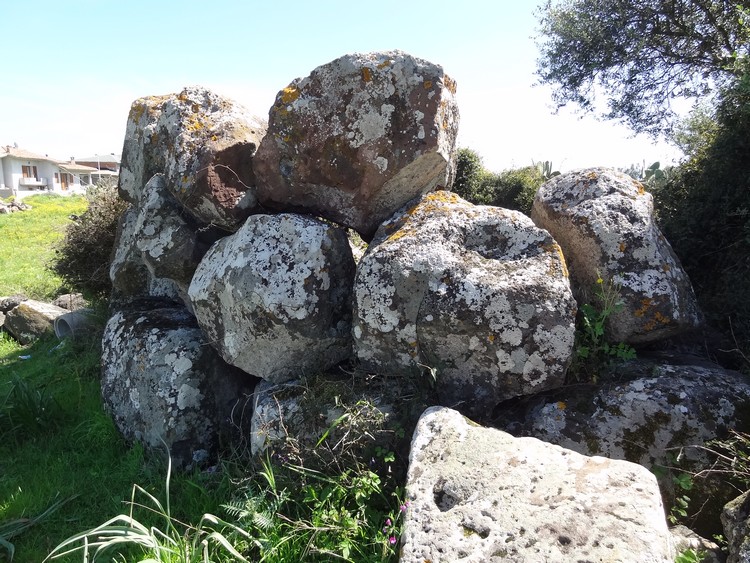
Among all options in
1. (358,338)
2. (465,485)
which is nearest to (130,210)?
(358,338)

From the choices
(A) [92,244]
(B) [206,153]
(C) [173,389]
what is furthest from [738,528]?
(A) [92,244]

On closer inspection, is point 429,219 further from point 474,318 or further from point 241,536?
point 241,536

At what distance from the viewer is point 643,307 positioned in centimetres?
333

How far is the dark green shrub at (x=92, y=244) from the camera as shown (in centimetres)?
712

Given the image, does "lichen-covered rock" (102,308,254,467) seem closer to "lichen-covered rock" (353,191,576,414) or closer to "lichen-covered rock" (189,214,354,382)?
"lichen-covered rock" (189,214,354,382)

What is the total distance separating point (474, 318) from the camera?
308cm

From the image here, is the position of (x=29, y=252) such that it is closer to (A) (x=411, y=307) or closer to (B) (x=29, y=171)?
(A) (x=411, y=307)

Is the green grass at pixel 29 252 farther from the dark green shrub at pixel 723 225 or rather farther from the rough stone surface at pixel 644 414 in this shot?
the dark green shrub at pixel 723 225

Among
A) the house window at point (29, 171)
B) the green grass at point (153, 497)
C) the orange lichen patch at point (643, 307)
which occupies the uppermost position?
the house window at point (29, 171)

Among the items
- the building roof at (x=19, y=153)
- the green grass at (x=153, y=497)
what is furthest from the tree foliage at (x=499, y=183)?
the building roof at (x=19, y=153)

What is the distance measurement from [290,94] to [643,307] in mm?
2841

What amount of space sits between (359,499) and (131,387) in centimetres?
231

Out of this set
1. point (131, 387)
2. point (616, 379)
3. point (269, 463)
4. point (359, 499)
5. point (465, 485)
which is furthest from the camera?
point (131, 387)

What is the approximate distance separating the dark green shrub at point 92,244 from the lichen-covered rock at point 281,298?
406 cm
